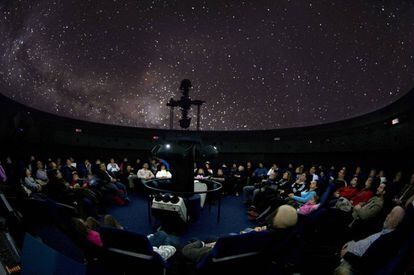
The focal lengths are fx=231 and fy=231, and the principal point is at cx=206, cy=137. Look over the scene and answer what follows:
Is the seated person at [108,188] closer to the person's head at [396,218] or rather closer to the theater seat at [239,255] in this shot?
the theater seat at [239,255]

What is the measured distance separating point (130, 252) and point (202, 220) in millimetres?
3562

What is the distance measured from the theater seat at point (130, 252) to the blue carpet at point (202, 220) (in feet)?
6.96

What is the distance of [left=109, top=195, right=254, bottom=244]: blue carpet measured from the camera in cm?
457

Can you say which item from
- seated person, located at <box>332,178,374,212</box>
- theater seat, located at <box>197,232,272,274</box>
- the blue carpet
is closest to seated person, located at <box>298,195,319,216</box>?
seated person, located at <box>332,178,374,212</box>

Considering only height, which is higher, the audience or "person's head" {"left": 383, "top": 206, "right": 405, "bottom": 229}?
"person's head" {"left": 383, "top": 206, "right": 405, "bottom": 229}

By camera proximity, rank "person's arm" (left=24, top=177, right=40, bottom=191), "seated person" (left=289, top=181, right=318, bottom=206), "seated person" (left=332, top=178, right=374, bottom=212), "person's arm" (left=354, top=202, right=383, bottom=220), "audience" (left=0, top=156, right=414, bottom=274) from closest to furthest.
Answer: "audience" (left=0, top=156, right=414, bottom=274) → "person's arm" (left=354, top=202, right=383, bottom=220) → "seated person" (left=332, top=178, right=374, bottom=212) → "seated person" (left=289, top=181, right=318, bottom=206) → "person's arm" (left=24, top=177, right=40, bottom=191)

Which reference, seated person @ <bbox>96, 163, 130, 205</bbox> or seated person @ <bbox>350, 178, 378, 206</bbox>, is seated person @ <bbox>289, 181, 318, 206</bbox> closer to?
seated person @ <bbox>350, 178, 378, 206</bbox>

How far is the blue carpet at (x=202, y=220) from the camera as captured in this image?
15.0 ft

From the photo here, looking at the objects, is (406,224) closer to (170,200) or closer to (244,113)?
(170,200)

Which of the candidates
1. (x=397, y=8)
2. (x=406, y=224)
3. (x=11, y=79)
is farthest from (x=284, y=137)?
(x=11, y=79)

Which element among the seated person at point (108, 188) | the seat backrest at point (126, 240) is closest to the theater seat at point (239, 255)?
the seat backrest at point (126, 240)

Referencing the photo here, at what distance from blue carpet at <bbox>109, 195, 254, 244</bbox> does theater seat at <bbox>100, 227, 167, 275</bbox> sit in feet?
6.96

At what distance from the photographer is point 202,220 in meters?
5.36

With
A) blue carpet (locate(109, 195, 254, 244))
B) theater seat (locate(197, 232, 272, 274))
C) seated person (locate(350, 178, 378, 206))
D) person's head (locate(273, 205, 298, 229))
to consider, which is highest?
person's head (locate(273, 205, 298, 229))
